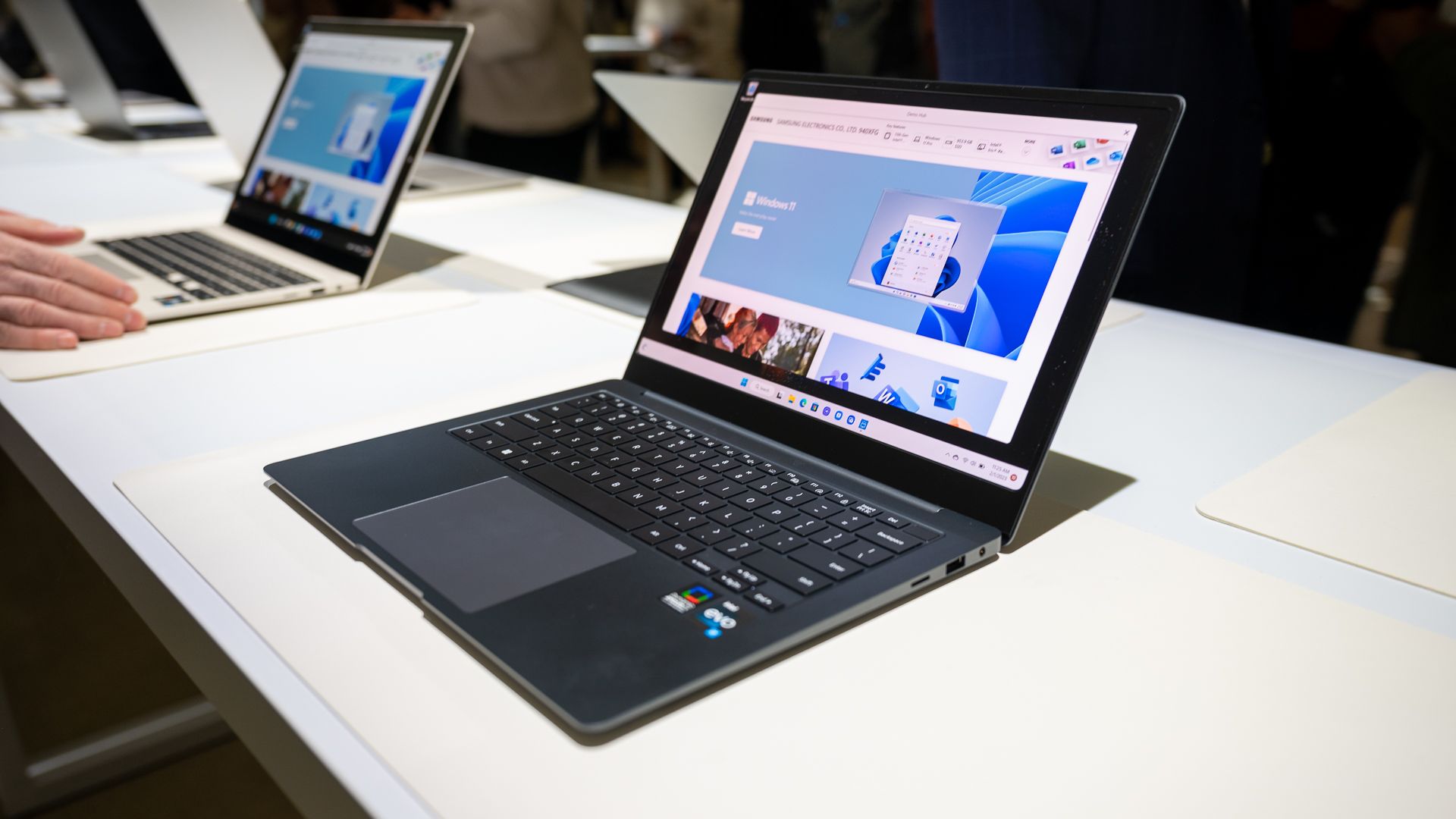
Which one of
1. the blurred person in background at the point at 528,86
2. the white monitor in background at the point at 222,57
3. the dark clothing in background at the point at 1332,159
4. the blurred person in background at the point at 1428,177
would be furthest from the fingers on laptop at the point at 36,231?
the blurred person in background at the point at 1428,177

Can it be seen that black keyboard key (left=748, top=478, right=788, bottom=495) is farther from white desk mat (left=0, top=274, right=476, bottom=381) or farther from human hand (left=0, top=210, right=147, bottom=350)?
human hand (left=0, top=210, right=147, bottom=350)

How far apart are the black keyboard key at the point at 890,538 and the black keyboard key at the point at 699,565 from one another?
0.10 m

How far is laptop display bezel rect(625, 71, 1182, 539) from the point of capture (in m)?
0.58

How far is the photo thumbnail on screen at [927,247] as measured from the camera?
64 centimetres

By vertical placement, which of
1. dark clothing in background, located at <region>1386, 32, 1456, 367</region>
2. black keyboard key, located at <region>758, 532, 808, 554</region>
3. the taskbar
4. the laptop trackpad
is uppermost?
dark clothing in background, located at <region>1386, 32, 1456, 367</region>

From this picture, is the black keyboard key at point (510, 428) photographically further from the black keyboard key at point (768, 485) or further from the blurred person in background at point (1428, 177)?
the blurred person in background at point (1428, 177)

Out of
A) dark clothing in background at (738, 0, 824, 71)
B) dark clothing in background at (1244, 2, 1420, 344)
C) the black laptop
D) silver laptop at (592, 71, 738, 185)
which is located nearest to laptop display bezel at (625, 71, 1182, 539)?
the black laptop

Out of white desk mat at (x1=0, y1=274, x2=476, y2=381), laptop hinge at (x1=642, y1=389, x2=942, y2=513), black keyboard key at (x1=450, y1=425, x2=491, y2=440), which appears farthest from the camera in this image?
white desk mat at (x1=0, y1=274, x2=476, y2=381)

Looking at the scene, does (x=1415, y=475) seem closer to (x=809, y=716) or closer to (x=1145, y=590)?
(x=1145, y=590)

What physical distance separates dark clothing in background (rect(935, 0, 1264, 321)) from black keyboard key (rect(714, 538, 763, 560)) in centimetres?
90

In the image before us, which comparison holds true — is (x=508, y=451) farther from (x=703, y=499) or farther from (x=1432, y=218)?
(x=1432, y=218)

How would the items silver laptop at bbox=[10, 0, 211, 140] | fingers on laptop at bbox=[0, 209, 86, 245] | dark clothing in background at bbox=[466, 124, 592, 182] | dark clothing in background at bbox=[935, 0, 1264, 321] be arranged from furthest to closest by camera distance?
dark clothing in background at bbox=[466, 124, 592, 182]
silver laptop at bbox=[10, 0, 211, 140]
dark clothing in background at bbox=[935, 0, 1264, 321]
fingers on laptop at bbox=[0, 209, 86, 245]

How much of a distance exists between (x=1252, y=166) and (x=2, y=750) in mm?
1898

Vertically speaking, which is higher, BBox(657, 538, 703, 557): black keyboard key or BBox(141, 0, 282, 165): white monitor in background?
BBox(141, 0, 282, 165): white monitor in background
